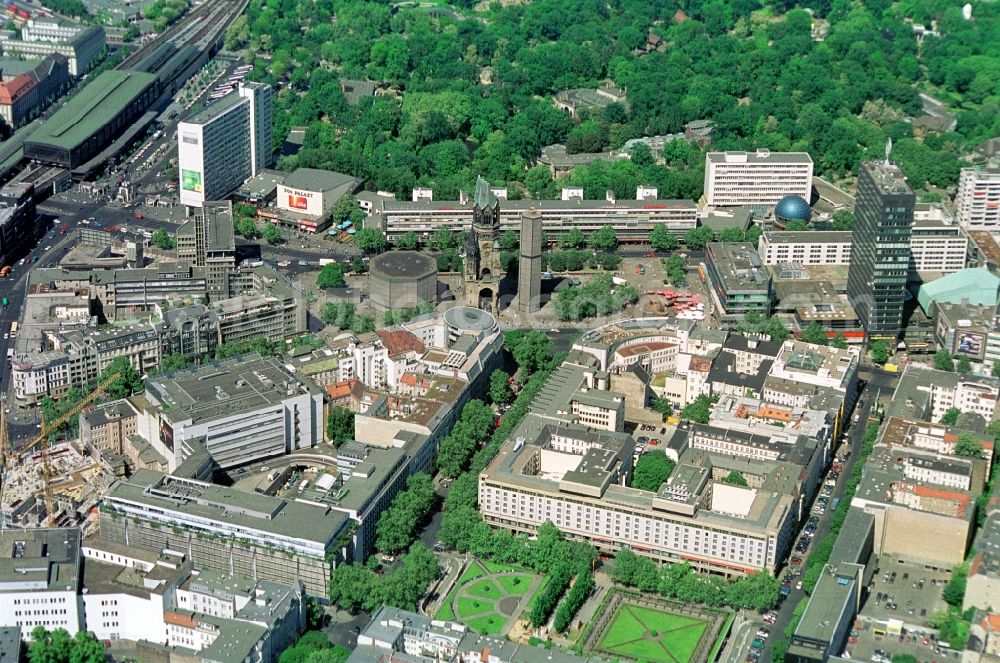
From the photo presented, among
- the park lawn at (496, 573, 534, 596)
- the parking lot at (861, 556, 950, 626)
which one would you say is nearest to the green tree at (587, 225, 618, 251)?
the park lawn at (496, 573, 534, 596)

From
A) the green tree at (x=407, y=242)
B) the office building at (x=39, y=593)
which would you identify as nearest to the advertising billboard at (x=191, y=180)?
the green tree at (x=407, y=242)

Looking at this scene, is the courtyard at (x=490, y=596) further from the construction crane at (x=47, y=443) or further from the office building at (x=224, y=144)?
the office building at (x=224, y=144)

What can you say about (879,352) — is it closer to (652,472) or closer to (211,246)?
(652,472)

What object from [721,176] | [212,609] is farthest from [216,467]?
[721,176]

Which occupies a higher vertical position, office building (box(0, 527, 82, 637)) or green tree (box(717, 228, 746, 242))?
green tree (box(717, 228, 746, 242))

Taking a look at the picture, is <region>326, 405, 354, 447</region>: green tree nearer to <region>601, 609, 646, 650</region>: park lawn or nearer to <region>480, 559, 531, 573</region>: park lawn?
<region>480, 559, 531, 573</region>: park lawn
